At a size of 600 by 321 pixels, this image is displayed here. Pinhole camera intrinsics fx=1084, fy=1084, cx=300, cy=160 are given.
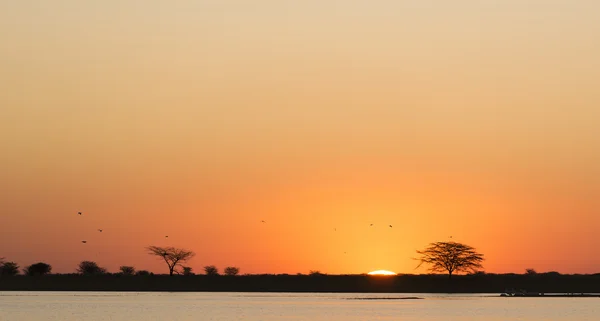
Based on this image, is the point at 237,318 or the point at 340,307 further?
the point at 340,307

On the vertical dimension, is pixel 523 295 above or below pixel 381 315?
above

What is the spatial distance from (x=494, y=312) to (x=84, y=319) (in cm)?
4311

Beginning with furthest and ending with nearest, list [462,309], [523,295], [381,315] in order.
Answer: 1. [523,295]
2. [462,309]
3. [381,315]

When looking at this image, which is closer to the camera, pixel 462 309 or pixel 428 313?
pixel 428 313

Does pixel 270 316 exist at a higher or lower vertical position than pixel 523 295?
lower

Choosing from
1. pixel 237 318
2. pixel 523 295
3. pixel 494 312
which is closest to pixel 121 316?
pixel 237 318

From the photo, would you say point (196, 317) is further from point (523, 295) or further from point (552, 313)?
point (523, 295)

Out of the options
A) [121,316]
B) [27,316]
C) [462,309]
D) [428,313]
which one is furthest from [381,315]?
[27,316]

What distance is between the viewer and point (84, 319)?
333 ft

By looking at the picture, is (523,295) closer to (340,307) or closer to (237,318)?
(340,307)

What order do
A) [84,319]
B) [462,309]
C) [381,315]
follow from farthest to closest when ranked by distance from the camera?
[462,309]
[381,315]
[84,319]

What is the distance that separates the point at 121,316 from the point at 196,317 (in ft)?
26.0

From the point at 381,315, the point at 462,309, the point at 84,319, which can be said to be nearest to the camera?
the point at 84,319

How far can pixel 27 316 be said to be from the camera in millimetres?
104438
